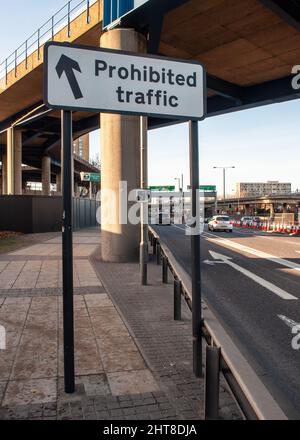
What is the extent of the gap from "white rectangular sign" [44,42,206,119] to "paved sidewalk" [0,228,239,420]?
286cm

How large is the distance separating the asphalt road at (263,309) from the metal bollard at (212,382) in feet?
2.77

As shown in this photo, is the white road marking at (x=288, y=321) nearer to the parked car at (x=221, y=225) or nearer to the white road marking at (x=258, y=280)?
the white road marking at (x=258, y=280)

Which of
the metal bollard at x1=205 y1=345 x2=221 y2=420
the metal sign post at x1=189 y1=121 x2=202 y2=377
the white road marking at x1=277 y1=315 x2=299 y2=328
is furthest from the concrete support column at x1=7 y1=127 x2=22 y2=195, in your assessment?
the metal bollard at x1=205 y1=345 x2=221 y2=420

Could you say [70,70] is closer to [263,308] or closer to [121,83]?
[121,83]

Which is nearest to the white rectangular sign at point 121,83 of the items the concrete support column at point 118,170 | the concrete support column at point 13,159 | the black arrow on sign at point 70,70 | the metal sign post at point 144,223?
the black arrow on sign at point 70,70

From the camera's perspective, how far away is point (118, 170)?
14.0 metres

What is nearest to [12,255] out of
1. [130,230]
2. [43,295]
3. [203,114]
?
[130,230]

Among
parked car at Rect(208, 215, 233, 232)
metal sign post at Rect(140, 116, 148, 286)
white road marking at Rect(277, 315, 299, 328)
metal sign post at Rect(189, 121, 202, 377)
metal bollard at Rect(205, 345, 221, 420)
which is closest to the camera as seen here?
metal bollard at Rect(205, 345, 221, 420)

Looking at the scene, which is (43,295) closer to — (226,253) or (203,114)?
(203,114)

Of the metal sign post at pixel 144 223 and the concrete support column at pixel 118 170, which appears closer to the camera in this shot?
the metal sign post at pixel 144 223

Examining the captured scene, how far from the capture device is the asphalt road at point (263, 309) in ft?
15.5

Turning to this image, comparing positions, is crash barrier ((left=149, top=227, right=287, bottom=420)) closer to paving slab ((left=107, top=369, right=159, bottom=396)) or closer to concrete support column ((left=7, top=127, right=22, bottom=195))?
paving slab ((left=107, top=369, right=159, bottom=396))

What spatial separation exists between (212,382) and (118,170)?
36.6 feet

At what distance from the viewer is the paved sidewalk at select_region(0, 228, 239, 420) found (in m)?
3.77
